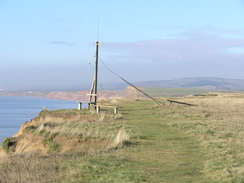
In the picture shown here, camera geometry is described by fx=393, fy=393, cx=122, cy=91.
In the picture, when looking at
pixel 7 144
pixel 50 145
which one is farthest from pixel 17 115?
pixel 50 145

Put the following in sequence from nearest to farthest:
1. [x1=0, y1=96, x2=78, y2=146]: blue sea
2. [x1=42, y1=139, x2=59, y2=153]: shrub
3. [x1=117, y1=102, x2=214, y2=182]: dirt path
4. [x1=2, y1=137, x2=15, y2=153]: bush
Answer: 1. [x1=117, y1=102, x2=214, y2=182]: dirt path
2. [x1=42, y1=139, x2=59, y2=153]: shrub
3. [x1=2, y1=137, x2=15, y2=153]: bush
4. [x1=0, y1=96, x2=78, y2=146]: blue sea

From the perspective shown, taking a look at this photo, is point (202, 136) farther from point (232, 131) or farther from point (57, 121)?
point (57, 121)

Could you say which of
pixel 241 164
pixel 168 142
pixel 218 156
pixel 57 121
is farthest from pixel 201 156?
pixel 57 121

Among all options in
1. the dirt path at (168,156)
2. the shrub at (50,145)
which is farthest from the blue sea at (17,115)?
the dirt path at (168,156)

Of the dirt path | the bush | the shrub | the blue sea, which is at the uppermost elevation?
the dirt path

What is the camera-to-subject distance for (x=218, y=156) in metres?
10.8

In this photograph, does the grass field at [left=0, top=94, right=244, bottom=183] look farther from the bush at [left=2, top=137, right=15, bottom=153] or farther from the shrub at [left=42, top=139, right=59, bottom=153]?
the bush at [left=2, top=137, right=15, bottom=153]

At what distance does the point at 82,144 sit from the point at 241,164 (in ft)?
22.1

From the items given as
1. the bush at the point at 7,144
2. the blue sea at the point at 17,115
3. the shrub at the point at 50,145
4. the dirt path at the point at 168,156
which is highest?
the dirt path at the point at 168,156

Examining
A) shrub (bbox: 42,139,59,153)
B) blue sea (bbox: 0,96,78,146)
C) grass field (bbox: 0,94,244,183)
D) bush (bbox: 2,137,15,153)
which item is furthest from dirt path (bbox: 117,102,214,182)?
blue sea (bbox: 0,96,78,146)

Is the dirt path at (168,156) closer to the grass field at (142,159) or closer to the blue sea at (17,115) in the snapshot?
the grass field at (142,159)

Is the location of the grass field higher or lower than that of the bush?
higher

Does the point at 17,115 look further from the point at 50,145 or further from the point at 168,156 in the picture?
the point at 168,156

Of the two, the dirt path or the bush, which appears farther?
the bush
